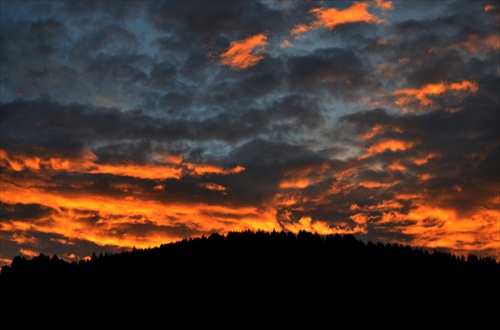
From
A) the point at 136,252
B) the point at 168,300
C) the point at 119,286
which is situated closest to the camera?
the point at 168,300

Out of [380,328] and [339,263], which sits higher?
[339,263]

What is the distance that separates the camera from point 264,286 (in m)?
144

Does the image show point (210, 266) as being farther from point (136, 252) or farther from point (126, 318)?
point (126, 318)

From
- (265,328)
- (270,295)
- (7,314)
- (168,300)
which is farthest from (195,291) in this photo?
(7,314)

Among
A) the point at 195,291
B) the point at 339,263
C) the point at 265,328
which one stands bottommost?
the point at 265,328

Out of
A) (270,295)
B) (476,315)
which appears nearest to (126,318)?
(270,295)

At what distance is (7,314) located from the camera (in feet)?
316

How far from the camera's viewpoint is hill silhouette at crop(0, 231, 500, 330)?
373ft

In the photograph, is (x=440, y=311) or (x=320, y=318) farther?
(x=440, y=311)

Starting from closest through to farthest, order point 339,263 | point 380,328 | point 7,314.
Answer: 1. point 7,314
2. point 380,328
3. point 339,263

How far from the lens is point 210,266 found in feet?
495

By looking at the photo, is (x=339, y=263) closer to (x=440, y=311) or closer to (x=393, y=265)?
(x=393, y=265)

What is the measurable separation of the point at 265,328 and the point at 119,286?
6019 centimetres

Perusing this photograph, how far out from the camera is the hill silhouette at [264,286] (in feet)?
373
